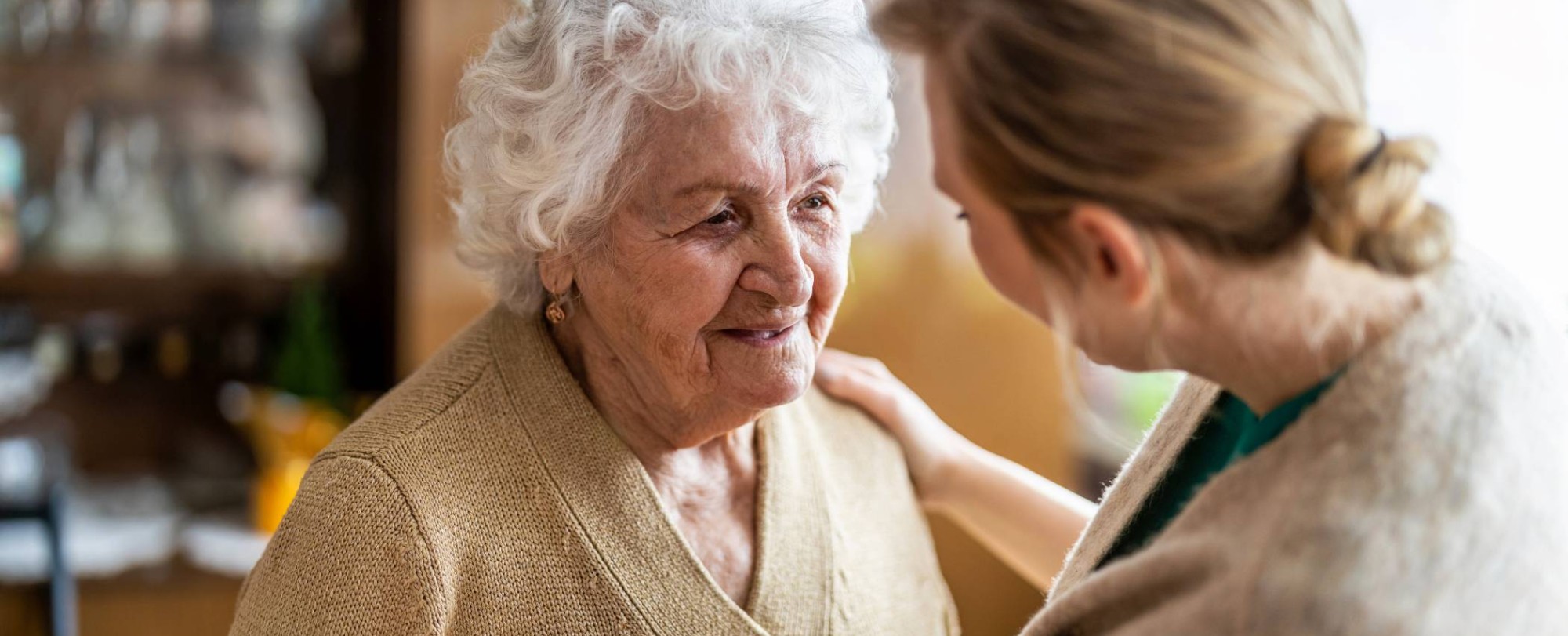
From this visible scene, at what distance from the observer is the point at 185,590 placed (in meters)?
2.70

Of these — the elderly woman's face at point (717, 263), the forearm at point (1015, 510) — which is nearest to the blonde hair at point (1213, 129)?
the elderly woman's face at point (717, 263)

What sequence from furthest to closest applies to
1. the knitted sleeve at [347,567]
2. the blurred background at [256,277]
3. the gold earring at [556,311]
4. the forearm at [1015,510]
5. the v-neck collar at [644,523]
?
the blurred background at [256,277] < the forearm at [1015,510] < the gold earring at [556,311] < the v-neck collar at [644,523] < the knitted sleeve at [347,567]

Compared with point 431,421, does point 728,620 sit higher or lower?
lower

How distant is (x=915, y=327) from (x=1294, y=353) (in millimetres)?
2300

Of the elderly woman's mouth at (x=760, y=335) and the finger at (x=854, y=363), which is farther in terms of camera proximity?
the finger at (x=854, y=363)

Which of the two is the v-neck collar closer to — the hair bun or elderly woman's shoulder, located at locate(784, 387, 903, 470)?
elderly woman's shoulder, located at locate(784, 387, 903, 470)

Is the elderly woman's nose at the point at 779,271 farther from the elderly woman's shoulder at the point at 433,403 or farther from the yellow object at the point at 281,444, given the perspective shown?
the yellow object at the point at 281,444

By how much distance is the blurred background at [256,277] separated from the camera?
9.52 feet

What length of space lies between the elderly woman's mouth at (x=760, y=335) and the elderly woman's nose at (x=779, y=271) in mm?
31

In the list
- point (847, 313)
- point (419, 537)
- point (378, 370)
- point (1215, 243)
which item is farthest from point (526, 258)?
point (378, 370)

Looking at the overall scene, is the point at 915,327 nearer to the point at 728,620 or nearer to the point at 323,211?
the point at 323,211

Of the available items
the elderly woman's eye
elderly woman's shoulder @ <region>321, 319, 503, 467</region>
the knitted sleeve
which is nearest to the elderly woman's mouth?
the elderly woman's eye

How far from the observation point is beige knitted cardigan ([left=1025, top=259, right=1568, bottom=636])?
67cm

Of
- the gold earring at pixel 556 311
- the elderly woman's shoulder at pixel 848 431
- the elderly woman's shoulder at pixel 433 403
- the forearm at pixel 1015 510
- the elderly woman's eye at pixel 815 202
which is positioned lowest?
the forearm at pixel 1015 510
